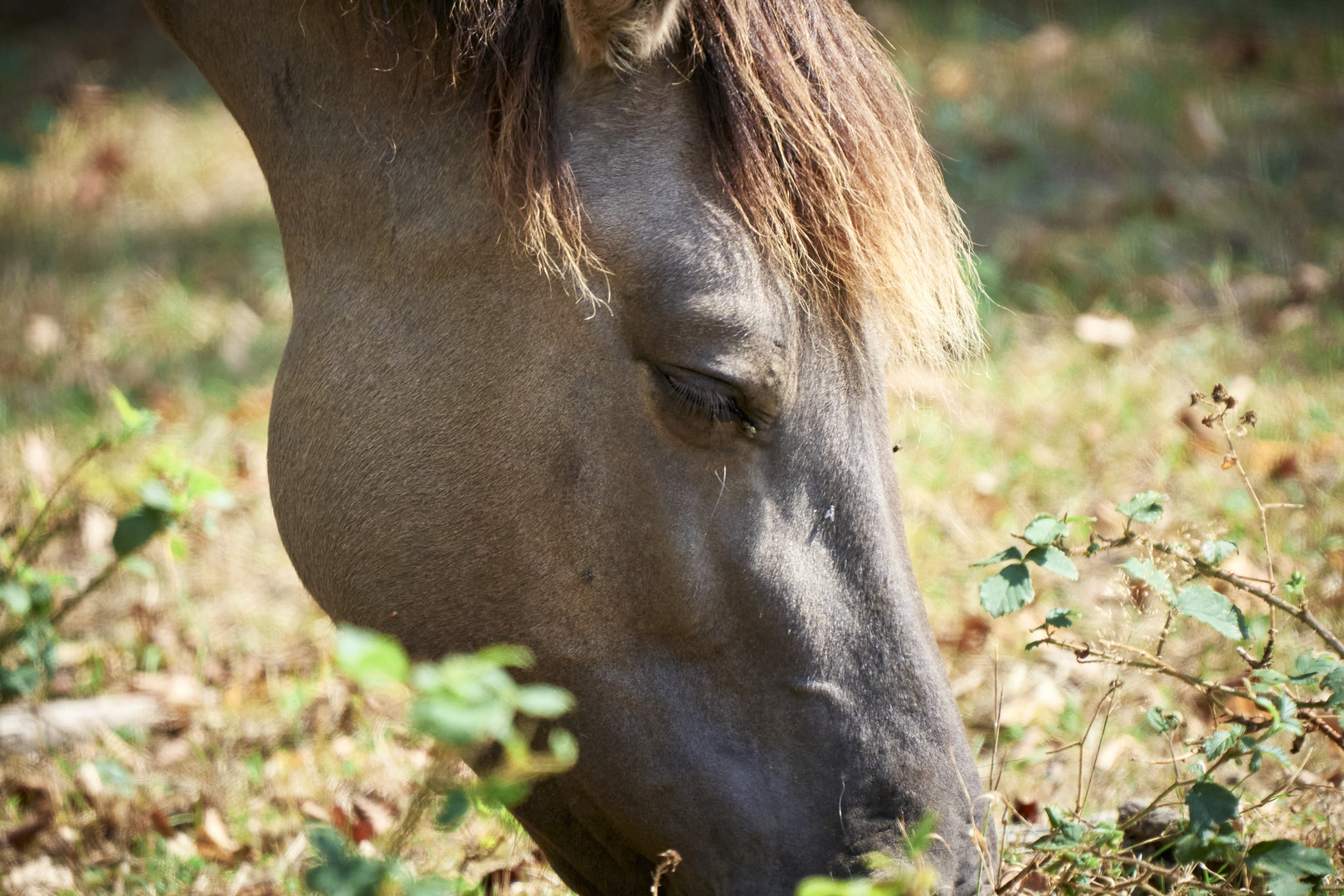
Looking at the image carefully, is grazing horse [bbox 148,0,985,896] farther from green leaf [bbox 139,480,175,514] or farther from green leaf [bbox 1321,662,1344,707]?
green leaf [bbox 139,480,175,514]

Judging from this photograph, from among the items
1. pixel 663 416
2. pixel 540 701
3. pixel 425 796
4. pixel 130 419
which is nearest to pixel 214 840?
pixel 130 419

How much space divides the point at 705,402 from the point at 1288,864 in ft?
2.92

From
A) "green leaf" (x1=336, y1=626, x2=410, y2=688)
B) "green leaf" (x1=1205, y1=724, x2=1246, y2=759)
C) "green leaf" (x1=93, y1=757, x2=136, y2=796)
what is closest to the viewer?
"green leaf" (x1=336, y1=626, x2=410, y2=688)

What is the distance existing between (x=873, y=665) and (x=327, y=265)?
101 centimetres

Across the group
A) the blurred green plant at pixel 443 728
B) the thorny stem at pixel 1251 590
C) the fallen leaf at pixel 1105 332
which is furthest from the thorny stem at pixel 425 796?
the fallen leaf at pixel 1105 332

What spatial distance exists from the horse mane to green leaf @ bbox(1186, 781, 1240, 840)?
71cm

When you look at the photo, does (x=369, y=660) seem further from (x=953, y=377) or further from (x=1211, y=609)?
(x=953, y=377)

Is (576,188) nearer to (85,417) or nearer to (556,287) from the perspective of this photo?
(556,287)

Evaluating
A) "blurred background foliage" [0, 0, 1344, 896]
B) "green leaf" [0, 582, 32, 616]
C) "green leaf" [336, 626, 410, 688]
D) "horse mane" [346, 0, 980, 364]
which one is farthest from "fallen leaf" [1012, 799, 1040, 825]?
"green leaf" [0, 582, 32, 616]

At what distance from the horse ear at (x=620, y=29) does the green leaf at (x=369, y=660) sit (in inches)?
36.3

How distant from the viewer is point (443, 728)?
0.78 meters

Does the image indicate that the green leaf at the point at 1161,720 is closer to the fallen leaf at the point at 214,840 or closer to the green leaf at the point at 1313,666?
the green leaf at the point at 1313,666

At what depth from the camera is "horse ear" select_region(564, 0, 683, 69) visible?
1.35 m

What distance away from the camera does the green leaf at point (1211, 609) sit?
136 centimetres
